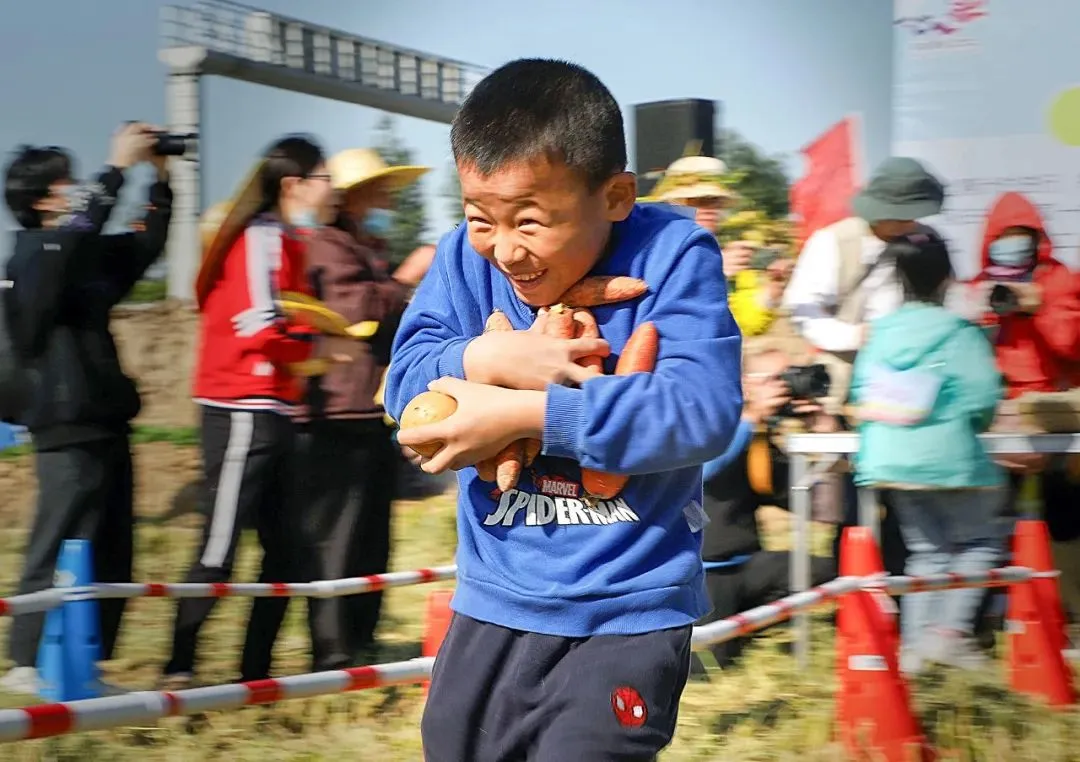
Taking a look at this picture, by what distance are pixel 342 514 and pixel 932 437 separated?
6.46 feet

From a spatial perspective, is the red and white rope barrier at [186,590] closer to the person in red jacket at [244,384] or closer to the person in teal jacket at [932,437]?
the person in red jacket at [244,384]

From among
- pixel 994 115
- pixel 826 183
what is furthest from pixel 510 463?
pixel 826 183

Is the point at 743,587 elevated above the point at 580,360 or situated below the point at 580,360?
below

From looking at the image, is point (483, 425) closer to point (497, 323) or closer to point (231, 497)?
point (497, 323)

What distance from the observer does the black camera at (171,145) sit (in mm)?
Answer: 4488

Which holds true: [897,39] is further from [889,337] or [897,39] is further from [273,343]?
[273,343]

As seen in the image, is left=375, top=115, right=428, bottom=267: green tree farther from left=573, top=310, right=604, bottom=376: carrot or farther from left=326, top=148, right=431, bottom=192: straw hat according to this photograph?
left=573, top=310, right=604, bottom=376: carrot

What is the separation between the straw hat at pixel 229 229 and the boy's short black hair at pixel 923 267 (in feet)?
7.07

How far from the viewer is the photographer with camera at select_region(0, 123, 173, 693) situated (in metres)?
4.05

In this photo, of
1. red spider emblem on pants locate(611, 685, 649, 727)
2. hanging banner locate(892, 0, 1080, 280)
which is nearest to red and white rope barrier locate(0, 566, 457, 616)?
red spider emblem on pants locate(611, 685, 649, 727)

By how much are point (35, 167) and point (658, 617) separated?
9.58 feet

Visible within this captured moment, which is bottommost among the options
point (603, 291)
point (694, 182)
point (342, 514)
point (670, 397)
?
point (342, 514)

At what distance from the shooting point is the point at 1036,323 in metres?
5.47

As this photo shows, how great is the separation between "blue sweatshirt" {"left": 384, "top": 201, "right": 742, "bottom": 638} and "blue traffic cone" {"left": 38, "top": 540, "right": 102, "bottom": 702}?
6.44 feet
